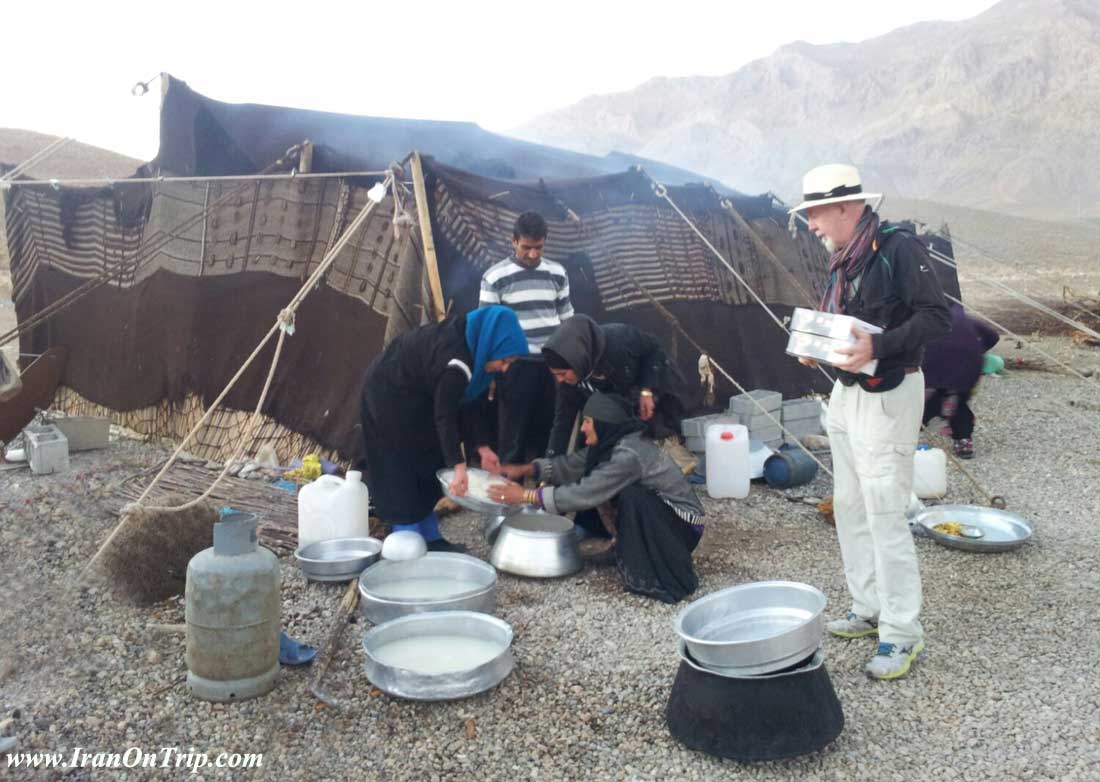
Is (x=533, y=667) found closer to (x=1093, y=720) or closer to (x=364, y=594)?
(x=364, y=594)

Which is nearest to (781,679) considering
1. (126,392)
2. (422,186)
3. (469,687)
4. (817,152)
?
(469,687)

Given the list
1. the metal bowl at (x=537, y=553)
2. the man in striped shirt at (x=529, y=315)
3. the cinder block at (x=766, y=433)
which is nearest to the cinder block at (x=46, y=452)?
the man in striped shirt at (x=529, y=315)

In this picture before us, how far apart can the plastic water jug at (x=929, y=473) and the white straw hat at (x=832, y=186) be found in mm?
2725

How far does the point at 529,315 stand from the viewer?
474 centimetres

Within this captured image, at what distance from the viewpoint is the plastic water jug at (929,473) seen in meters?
5.26

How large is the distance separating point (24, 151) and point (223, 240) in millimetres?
36797

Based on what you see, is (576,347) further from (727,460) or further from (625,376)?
(727,460)

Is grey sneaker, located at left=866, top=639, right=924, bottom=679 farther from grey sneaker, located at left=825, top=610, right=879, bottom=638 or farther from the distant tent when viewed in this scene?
the distant tent

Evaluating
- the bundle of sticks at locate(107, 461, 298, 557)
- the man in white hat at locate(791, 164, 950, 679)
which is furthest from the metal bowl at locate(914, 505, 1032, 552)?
the bundle of sticks at locate(107, 461, 298, 557)

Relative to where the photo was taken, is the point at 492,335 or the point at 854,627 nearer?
the point at 854,627

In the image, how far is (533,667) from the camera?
10.5 feet

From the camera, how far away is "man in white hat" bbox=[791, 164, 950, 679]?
288cm

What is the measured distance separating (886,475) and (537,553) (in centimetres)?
162

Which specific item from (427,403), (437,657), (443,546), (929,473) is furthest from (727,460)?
(437,657)
